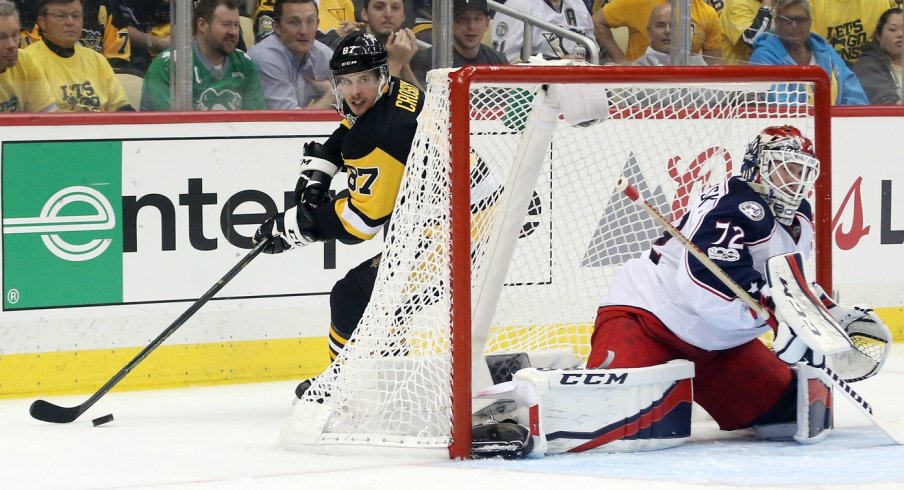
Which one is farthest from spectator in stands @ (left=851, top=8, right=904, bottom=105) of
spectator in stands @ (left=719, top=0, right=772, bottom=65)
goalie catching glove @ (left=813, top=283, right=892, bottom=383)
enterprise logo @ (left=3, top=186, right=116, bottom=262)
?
enterprise logo @ (left=3, top=186, right=116, bottom=262)

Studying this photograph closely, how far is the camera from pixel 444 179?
3498 mm

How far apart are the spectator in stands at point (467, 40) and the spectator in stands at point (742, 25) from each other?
0.96 metres

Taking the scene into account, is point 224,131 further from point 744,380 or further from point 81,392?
point 744,380

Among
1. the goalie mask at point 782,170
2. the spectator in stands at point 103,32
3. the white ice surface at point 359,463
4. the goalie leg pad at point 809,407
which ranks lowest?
the white ice surface at point 359,463

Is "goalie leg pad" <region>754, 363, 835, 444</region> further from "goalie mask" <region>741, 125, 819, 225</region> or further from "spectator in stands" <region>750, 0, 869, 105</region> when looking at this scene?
"spectator in stands" <region>750, 0, 869, 105</region>

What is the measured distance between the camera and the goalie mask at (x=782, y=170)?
353 cm

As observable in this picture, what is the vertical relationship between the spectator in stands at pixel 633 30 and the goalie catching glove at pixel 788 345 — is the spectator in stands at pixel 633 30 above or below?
above

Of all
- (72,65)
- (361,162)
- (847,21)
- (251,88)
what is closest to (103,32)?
(72,65)

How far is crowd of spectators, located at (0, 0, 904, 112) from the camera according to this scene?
15.4 feet

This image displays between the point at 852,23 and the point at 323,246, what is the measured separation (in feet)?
8.18

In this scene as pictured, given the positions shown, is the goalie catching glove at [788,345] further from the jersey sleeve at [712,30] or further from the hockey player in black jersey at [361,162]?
the jersey sleeve at [712,30]

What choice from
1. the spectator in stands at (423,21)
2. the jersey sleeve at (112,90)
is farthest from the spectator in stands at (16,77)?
the spectator in stands at (423,21)

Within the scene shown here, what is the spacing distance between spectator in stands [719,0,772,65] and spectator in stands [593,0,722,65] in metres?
0.06

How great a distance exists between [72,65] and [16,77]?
179 millimetres
